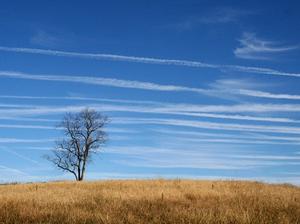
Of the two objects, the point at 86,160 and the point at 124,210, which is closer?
the point at 124,210

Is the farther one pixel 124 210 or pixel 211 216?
pixel 124 210

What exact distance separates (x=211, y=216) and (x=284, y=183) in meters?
26.2

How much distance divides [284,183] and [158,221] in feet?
87.9

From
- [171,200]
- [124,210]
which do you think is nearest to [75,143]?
[171,200]

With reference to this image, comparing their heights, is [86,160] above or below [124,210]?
above

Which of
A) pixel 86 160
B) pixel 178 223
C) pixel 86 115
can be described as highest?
pixel 86 115

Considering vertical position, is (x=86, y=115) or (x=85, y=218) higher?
(x=86, y=115)

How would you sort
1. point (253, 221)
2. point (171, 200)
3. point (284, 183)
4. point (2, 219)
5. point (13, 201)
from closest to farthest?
point (253, 221), point (2, 219), point (13, 201), point (171, 200), point (284, 183)

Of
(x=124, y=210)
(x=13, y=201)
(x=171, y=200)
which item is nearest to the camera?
(x=124, y=210)

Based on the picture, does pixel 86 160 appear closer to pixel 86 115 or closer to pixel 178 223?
pixel 86 115

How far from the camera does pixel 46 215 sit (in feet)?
43.7

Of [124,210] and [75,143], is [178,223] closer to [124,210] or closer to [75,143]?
[124,210]

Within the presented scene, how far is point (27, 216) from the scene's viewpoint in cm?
1348

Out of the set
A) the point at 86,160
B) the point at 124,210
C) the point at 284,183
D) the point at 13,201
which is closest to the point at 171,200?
the point at 124,210
